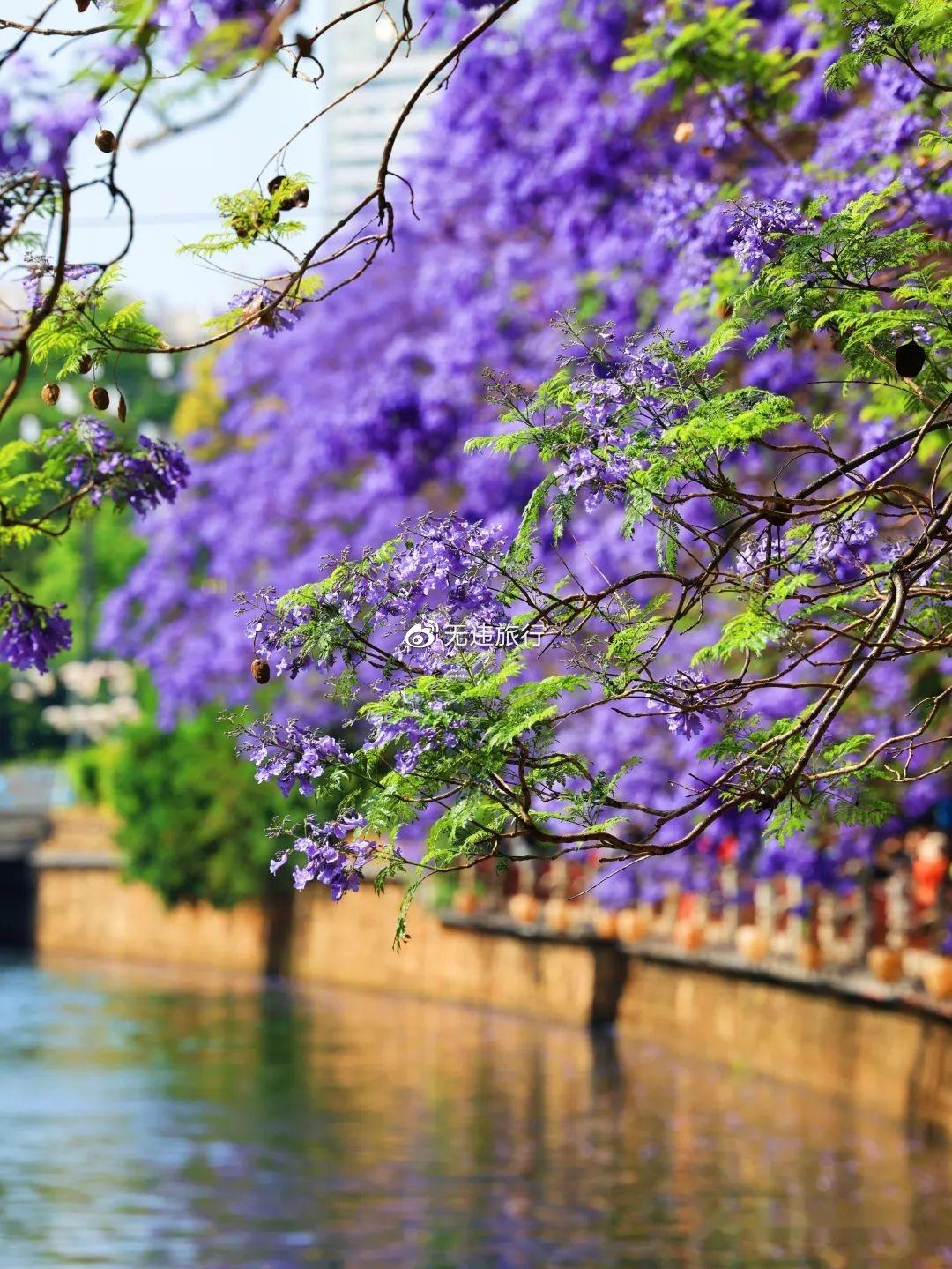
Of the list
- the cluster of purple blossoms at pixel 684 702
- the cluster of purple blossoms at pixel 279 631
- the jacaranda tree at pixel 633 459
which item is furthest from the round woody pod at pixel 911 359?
the cluster of purple blossoms at pixel 279 631

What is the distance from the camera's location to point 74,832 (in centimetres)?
4241

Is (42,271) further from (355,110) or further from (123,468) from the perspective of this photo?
(355,110)

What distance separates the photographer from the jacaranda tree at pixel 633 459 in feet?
19.9

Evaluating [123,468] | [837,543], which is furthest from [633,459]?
[123,468]

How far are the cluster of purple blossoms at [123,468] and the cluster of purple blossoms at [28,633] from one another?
331mm

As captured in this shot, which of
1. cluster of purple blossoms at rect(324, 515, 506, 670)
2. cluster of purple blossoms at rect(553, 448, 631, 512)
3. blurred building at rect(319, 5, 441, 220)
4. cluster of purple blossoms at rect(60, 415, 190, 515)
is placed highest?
blurred building at rect(319, 5, 441, 220)

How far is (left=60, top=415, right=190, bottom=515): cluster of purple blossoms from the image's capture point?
22.7 feet

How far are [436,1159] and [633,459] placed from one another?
12.1 metres

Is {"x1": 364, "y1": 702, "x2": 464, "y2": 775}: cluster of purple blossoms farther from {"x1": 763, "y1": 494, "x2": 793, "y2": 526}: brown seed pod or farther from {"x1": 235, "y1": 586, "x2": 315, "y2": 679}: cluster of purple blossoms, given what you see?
{"x1": 763, "y1": 494, "x2": 793, "y2": 526}: brown seed pod

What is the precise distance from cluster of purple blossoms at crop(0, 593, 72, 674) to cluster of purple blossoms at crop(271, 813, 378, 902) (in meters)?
1.16

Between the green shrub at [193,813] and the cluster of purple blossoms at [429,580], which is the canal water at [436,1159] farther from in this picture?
the cluster of purple blossoms at [429,580]

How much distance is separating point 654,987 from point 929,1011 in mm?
7746

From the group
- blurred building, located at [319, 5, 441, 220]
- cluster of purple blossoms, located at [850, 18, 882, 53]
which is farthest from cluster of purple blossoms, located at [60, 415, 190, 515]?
blurred building, located at [319, 5, 441, 220]

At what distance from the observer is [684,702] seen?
6227 millimetres
